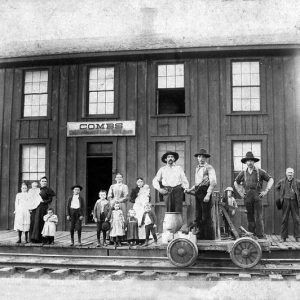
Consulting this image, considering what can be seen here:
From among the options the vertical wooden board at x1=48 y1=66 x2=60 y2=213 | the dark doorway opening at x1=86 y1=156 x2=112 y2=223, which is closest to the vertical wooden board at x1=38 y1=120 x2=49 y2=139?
the vertical wooden board at x1=48 y1=66 x2=60 y2=213

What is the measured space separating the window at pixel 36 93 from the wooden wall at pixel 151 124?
9.9 inches

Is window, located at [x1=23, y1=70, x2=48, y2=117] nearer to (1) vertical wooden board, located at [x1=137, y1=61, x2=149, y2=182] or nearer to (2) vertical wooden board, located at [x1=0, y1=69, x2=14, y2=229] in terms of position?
(2) vertical wooden board, located at [x1=0, y1=69, x2=14, y2=229]

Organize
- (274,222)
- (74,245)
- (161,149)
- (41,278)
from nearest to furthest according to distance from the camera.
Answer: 1. (41,278)
2. (74,245)
3. (274,222)
4. (161,149)

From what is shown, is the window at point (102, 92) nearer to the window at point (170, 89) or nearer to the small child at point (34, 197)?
the window at point (170, 89)

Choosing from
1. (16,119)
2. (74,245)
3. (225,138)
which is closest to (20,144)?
(16,119)

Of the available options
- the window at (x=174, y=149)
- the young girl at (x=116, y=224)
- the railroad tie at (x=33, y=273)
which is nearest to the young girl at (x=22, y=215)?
the young girl at (x=116, y=224)

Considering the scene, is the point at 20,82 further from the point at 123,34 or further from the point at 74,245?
the point at 74,245

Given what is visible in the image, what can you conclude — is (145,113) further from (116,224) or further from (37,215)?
(37,215)

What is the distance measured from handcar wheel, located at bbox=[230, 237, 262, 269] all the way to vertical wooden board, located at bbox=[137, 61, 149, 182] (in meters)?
5.68

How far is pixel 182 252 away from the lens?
812 cm

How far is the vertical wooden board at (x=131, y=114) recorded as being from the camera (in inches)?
533

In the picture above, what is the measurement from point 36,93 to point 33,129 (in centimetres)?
119

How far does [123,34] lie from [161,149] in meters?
4.50

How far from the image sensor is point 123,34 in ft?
50.2
